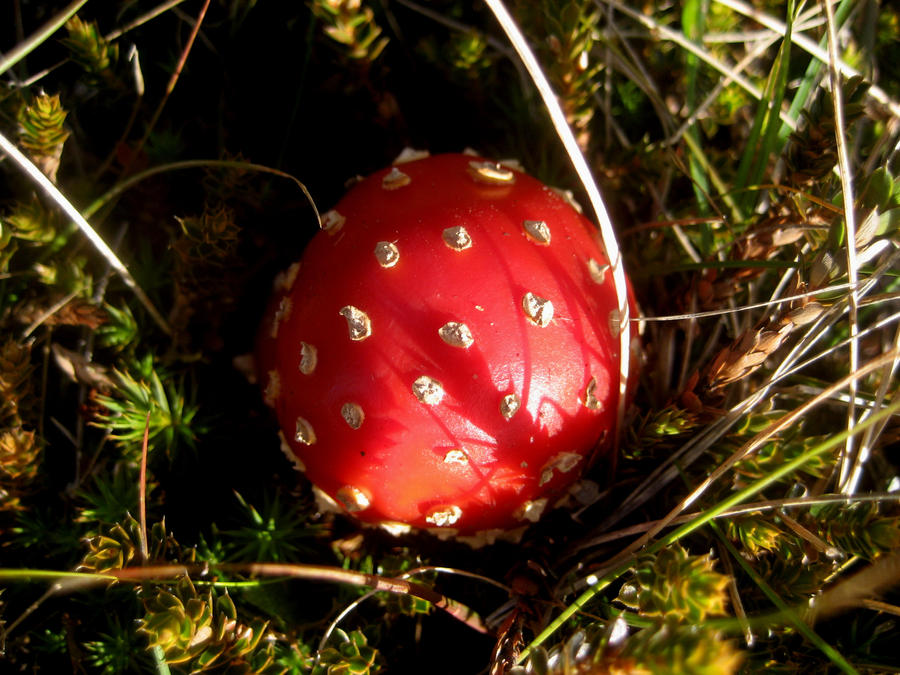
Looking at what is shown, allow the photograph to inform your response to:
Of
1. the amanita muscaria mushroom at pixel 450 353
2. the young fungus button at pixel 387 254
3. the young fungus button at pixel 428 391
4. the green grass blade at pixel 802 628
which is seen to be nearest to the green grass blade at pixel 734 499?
the green grass blade at pixel 802 628

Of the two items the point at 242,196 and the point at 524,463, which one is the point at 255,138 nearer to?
the point at 242,196

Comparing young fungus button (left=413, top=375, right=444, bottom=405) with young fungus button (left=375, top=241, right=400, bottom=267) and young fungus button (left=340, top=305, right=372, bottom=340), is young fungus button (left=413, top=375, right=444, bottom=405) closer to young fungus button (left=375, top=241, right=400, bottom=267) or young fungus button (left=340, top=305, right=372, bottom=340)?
young fungus button (left=340, top=305, right=372, bottom=340)

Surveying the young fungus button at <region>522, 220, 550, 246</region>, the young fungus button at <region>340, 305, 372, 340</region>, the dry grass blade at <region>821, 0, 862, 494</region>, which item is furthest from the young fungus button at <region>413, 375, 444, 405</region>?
the dry grass blade at <region>821, 0, 862, 494</region>

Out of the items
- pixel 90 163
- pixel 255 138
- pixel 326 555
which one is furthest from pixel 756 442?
pixel 90 163

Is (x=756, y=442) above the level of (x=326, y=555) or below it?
above

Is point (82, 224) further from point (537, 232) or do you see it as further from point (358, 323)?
point (537, 232)

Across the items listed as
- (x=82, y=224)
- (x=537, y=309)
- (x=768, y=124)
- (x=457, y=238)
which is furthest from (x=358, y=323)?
(x=768, y=124)
